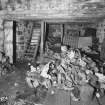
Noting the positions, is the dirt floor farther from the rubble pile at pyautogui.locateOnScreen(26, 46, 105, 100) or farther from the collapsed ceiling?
the collapsed ceiling

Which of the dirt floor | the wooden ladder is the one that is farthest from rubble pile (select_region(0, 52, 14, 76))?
the wooden ladder

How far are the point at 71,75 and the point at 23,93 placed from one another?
169cm

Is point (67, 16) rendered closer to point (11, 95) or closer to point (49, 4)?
point (49, 4)

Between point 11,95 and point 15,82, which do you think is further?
point 15,82

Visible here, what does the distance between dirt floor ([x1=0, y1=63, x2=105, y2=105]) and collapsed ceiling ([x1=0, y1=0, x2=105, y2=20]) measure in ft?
8.88

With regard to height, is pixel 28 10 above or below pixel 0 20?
above

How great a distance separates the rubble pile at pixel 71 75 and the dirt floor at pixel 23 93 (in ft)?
0.71

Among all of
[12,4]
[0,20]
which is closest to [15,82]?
[0,20]

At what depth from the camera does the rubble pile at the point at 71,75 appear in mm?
4684

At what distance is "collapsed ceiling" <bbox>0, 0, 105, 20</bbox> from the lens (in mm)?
6121

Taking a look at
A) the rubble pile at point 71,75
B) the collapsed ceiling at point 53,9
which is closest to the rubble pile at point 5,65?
the rubble pile at point 71,75

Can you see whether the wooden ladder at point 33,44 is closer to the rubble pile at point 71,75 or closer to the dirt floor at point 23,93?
the dirt floor at point 23,93

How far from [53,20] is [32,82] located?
3.01 m

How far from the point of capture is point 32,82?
16.5 feet
